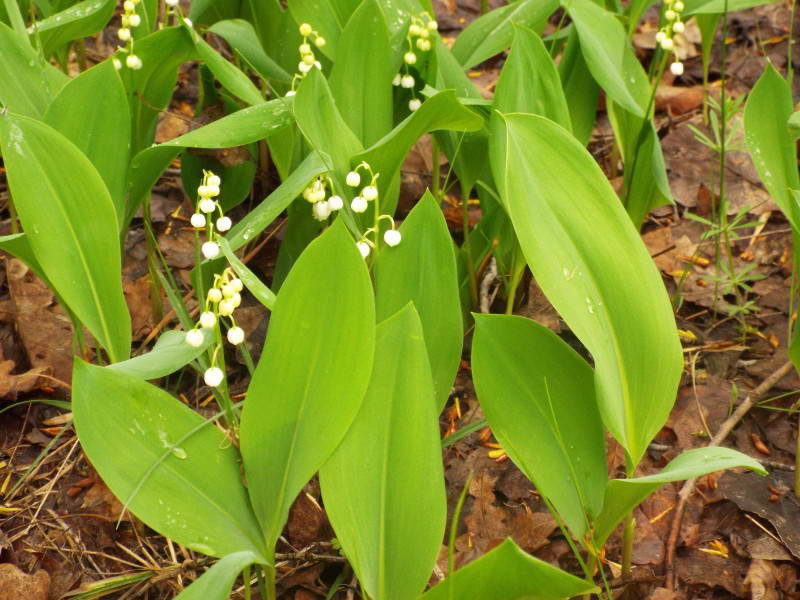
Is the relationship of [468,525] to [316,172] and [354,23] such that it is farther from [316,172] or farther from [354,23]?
[354,23]

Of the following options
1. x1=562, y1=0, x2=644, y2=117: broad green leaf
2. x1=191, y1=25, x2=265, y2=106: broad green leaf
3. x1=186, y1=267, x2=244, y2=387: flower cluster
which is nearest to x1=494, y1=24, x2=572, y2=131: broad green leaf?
x1=562, y1=0, x2=644, y2=117: broad green leaf

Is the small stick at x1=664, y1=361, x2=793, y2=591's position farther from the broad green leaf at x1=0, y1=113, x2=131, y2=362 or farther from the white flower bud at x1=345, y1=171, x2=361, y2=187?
the broad green leaf at x1=0, y1=113, x2=131, y2=362

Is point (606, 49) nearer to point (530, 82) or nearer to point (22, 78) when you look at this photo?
point (530, 82)

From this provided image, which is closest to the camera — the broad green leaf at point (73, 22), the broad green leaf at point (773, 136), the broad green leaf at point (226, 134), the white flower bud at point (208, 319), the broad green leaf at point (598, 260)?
the white flower bud at point (208, 319)

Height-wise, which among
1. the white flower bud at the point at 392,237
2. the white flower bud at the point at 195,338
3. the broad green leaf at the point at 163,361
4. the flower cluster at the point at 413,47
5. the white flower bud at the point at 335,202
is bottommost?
the broad green leaf at the point at 163,361

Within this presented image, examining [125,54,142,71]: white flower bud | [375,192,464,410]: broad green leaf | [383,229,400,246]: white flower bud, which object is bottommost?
[375,192,464,410]: broad green leaf

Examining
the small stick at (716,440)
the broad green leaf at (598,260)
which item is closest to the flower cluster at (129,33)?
the broad green leaf at (598,260)

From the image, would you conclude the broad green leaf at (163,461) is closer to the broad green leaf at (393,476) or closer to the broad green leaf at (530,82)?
the broad green leaf at (393,476)
